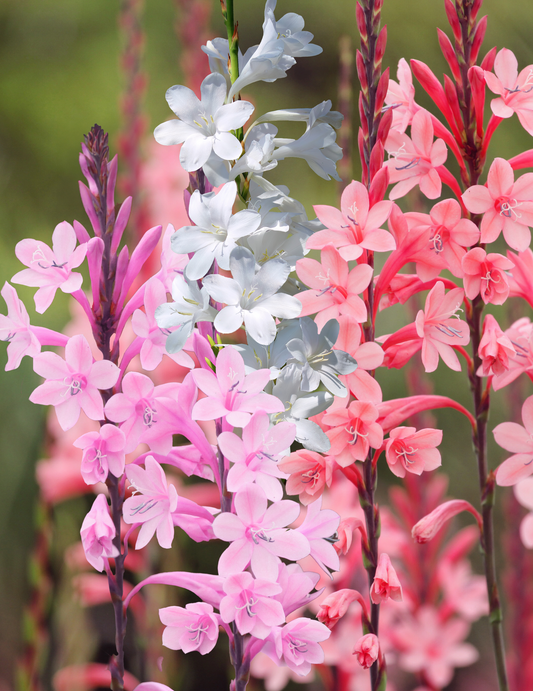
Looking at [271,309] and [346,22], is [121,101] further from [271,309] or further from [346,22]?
[346,22]

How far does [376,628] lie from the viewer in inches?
14.9

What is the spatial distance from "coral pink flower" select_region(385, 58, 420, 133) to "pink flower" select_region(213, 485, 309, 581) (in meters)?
0.24

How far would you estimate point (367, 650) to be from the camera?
353mm

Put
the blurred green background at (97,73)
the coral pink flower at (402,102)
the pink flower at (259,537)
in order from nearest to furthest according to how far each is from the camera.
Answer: the pink flower at (259,537) → the coral pink flower at (402,102) → the blurred green background at (97,73)

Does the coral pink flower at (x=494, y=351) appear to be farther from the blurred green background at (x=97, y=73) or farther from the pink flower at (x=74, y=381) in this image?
the blurred green background at (x=97, y=73)

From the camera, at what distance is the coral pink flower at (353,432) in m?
0.35

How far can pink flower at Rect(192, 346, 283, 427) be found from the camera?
319mm

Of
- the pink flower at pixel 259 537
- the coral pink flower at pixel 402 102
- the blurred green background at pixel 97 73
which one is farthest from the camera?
the blurred green background at pixel 97 73

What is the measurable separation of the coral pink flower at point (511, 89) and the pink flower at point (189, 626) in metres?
0.31

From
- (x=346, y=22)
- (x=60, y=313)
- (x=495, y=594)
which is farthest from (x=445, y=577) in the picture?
(x=346, y=22)

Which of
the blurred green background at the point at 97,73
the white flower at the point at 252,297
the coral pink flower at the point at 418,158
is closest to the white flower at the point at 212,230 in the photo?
the white flower at the point at 252,297

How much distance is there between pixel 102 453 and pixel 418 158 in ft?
0.79

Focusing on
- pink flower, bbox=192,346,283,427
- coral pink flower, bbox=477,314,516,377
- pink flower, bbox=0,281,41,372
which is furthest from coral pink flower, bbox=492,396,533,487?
pink flower, bbox=0,281,41,372

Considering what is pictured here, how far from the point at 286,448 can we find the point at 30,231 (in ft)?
Answer: 3.62
